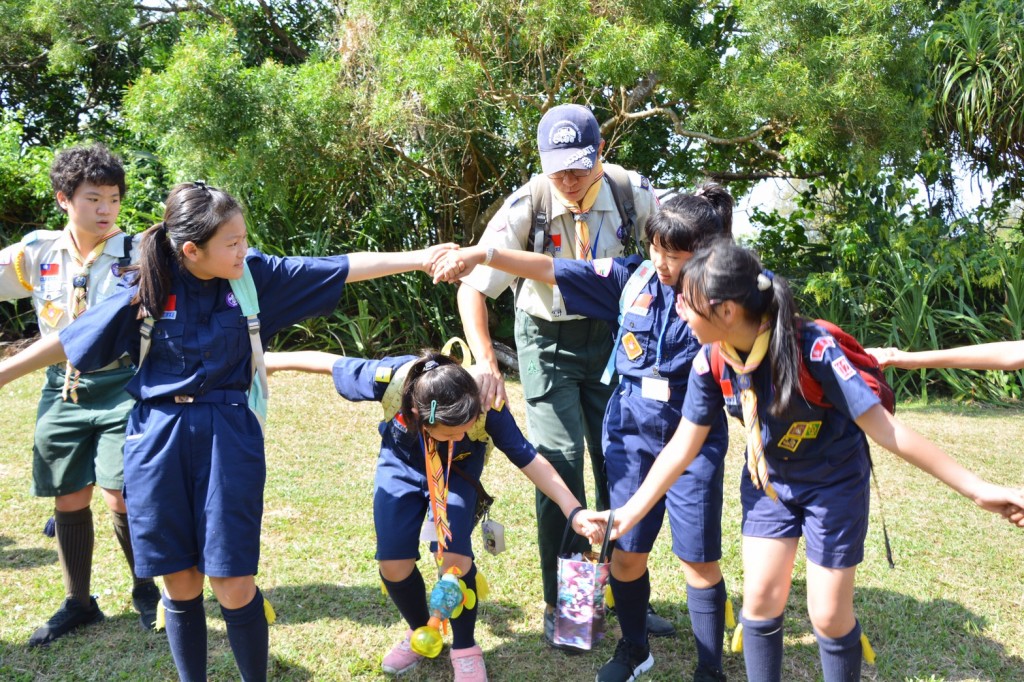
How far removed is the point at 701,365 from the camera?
9.58 feet

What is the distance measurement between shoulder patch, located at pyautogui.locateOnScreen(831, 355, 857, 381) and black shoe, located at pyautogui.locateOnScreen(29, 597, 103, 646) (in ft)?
10.1

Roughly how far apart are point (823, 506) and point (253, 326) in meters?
1.86

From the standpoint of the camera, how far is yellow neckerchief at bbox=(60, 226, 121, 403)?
359cm

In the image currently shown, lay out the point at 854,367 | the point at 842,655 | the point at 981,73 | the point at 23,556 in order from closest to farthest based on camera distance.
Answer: the point at 854,367, the point at 842,655, the point at 23,556, the point at 981,73

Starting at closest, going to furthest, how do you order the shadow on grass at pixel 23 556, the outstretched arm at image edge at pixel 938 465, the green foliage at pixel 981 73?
the outstretched arm at image edge at pixel 938 465 → the shadow on grass at pixel 23 556 → the green foliage at pixel 981 73

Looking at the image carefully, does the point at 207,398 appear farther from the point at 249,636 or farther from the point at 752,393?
the point at 752,393

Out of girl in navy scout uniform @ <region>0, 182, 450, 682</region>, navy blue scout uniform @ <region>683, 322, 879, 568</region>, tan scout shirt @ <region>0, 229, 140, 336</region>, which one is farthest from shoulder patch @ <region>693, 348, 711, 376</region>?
tan scout shirt @ <region>0, 229, 140, 336</region>

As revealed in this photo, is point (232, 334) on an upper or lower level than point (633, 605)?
upper

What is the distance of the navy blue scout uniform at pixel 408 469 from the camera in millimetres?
3371

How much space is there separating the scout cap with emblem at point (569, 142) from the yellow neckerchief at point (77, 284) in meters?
1.76

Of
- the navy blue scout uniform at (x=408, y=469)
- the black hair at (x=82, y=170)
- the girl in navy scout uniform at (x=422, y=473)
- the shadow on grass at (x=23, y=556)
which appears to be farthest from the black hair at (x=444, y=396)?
the shadow on grass at (x=23, y=556)

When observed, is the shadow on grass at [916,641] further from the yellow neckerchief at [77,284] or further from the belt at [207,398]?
the yellow neckerchief at [77,284]

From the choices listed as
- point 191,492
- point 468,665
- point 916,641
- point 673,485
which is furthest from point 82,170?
point 916,641

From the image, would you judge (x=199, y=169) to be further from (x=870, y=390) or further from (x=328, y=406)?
(x=870, y=390)
